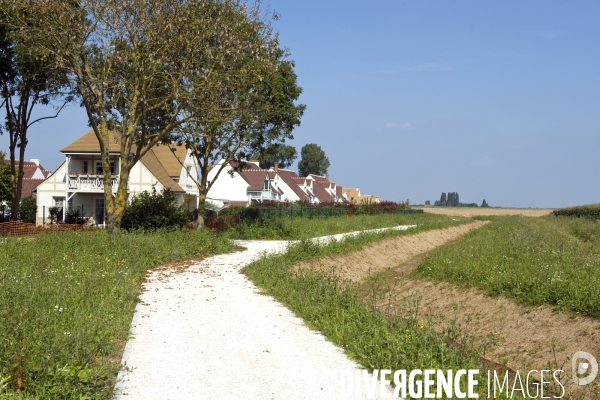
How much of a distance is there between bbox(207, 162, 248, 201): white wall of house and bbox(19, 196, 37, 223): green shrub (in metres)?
25.6

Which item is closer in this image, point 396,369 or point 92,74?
point 396,369

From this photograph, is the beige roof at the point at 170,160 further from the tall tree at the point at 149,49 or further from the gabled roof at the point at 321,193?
the gabled roof at the point at 321,193

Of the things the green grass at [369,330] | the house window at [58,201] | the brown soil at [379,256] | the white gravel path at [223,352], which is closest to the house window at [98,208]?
the house window at [58,201]

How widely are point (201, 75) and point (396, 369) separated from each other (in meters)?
16.9

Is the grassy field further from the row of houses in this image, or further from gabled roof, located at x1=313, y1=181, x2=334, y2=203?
gabled roof, located at x1=313, y1=181, x2=334, y2=203

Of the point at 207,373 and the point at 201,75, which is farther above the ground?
the point at 201,75

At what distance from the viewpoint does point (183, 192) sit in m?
49.8

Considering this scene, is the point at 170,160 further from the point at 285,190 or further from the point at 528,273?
the point at 528,273

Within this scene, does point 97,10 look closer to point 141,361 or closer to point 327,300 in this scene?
point 327,300

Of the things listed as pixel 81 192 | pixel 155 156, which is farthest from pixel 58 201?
pixel 155 156

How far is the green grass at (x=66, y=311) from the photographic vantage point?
705cm

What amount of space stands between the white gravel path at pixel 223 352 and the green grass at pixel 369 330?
0.98 ft

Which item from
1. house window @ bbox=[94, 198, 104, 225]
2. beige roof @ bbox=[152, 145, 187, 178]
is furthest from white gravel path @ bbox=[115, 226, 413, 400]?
beige roof @ bbox=[152, 145, 187, 178]

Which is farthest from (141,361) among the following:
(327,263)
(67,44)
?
(67,44)
